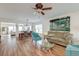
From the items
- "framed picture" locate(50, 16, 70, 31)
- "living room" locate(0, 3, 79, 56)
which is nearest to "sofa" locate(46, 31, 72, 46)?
"living room" locate(0, 3, 79, 56)

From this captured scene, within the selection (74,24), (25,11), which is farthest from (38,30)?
(74,24)

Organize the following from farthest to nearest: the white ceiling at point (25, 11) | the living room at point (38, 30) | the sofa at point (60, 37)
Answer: the sofa at point (60, 37) → the living room at point (38, 30) → the white ceiling at point (25, 11)

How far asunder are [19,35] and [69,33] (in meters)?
1.60

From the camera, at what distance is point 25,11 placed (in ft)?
10.1

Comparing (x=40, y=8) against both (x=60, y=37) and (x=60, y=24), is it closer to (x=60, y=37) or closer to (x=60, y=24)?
(x=60, y=24)

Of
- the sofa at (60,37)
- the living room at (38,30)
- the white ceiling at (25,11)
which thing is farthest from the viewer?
the sofa at (60,37)

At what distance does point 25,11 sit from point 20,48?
1.15 meters

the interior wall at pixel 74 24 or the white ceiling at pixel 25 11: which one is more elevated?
the white ceiling at pixel 25 11

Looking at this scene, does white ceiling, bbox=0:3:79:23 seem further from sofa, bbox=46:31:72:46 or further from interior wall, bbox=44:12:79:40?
sofa, bbox=46:31:72:46

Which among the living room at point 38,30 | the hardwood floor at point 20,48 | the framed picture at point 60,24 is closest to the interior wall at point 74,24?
the living room at point 38,30

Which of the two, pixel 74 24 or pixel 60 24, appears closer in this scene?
pixel 74 24

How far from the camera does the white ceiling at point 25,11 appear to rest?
2.80 meters

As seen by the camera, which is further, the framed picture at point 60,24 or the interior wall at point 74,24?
the framed picture at point 60,24

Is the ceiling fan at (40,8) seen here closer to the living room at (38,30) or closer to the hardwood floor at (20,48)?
the living room at (38,30)
